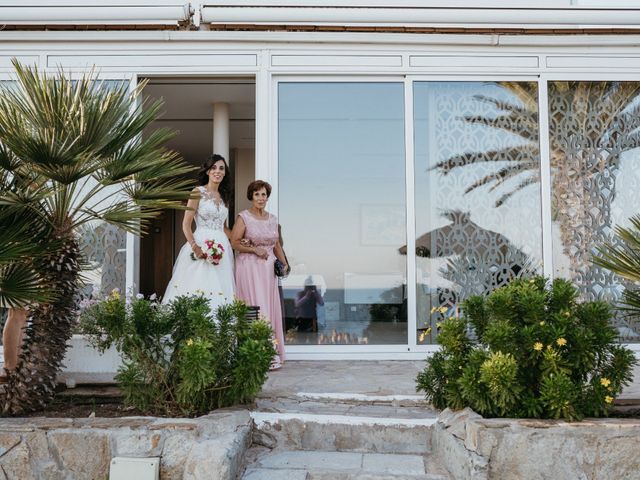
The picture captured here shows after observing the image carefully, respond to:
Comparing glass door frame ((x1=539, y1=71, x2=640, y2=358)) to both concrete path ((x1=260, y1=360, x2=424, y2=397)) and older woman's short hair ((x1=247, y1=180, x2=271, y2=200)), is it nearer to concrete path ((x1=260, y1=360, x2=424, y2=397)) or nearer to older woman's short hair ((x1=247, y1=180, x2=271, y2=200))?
concrete path ((x1=260, y1=360, x2=424, y2=397))

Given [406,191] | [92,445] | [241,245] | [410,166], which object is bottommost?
[92,445]

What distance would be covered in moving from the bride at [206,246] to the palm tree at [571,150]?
7.30ft

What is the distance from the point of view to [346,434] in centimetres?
370

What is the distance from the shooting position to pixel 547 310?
354cm

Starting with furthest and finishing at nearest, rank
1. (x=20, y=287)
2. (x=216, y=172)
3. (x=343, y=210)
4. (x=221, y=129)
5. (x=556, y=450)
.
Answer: (x=221, y=129) < (x=343, y=210) < (x=216, y=172) < (x=20, y=287) < (x=556, y=450)

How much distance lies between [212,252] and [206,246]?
0.26 feet

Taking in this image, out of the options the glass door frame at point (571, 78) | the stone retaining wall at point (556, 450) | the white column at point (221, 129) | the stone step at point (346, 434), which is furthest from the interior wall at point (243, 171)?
the stone retaining wall at point (556, 450)

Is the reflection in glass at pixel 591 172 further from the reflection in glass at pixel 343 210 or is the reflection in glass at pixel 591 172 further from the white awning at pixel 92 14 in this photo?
the white awning at pixel 92 14

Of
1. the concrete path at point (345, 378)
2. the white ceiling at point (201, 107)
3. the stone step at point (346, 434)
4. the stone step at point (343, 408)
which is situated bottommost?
the stone step at point (346, 434)

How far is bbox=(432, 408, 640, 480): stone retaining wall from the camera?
125 inches

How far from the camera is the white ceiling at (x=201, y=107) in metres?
6.63

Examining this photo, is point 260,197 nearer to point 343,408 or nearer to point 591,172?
point 343,408

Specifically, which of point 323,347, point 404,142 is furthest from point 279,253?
point 404,142

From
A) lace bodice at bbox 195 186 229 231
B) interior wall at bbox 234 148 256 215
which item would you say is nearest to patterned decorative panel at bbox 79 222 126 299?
lace bodice at bbox 195 186 229 231
